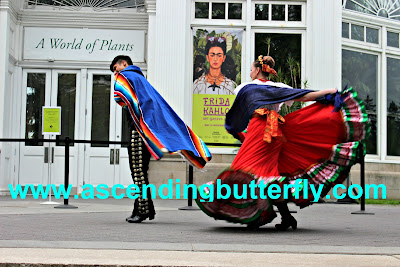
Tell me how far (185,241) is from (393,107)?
11.5 m

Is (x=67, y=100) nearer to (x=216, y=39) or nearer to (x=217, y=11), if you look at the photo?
(x=216, y=39)

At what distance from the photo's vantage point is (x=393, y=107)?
52.5ft

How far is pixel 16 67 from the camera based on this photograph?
14805 millimetres

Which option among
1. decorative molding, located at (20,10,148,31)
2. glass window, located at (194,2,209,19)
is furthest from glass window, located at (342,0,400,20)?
decorative molding, located at (20,10,148,31)

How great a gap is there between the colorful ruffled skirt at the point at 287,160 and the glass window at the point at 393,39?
9.75 metres

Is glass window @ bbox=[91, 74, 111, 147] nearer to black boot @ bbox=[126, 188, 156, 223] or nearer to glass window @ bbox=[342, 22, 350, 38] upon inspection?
glass window @ bbox=[342, 22, 350, 38]

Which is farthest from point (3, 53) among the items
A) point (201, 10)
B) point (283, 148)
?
point (283, 148)

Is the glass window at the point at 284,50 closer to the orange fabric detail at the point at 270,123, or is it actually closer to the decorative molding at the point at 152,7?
the decorative molding at the point at 152,7

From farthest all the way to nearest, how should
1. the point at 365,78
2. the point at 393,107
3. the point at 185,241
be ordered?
the point at 393,107
the point at 365,78
the point at 185,241

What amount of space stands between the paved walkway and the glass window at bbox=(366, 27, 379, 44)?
7589 millimetres

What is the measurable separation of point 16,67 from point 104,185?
351 cm

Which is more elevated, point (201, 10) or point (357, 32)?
point (201, 10)

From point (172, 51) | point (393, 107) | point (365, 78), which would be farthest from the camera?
point (393, 107)

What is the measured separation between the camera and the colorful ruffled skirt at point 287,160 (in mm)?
6582
